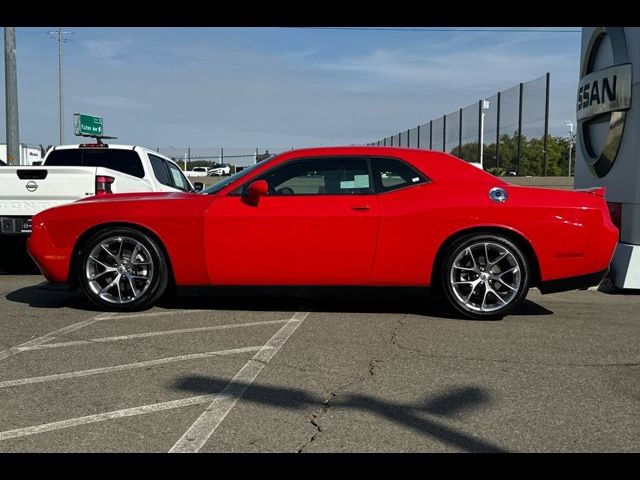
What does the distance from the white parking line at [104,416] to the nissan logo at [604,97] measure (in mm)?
6572

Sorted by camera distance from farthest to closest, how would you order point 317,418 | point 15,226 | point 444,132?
point 444,132 < point 15,226 < point 317,418

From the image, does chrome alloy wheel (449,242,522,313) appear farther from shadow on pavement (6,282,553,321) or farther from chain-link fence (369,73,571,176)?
chain-link fence (369,73,571,176)

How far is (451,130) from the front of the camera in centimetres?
2812

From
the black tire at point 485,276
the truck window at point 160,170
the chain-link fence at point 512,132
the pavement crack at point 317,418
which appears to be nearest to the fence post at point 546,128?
the chain-link fence at point 512,132

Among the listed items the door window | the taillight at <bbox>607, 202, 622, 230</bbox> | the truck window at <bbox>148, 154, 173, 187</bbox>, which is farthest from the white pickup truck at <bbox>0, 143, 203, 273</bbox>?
the taillight at <bbox>607, 202, 622, 230</bbox>

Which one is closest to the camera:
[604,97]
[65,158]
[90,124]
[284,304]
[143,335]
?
[143,335]

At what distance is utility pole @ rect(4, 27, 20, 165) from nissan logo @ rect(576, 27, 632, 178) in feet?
48.3

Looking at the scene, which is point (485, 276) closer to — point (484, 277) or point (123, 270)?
A: point (484, 277)

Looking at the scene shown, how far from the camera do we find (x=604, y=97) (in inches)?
312

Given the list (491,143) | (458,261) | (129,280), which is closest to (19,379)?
(129,280)

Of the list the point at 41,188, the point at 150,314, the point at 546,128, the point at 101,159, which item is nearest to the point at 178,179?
the point at 101,159

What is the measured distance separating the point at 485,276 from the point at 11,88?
15592mm

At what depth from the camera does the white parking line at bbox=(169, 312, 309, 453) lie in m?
2.85
